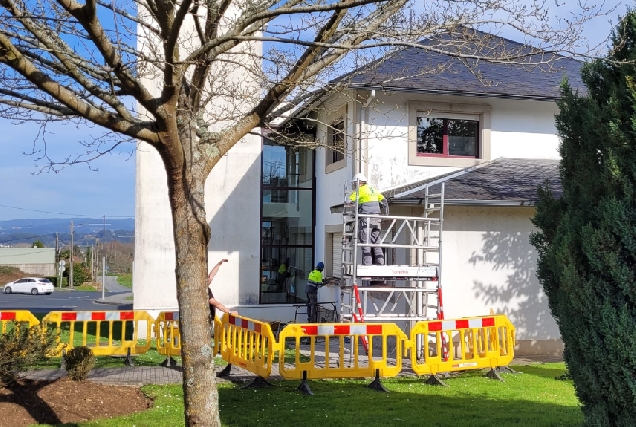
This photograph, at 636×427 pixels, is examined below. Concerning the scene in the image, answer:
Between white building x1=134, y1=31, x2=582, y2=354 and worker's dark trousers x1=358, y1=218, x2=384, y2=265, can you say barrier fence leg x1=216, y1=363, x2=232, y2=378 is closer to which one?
worker's dark trousers x1=358, y1=218, x2=384, y2=265

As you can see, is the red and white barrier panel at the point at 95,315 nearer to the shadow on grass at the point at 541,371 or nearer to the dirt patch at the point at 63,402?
the dirt patch at the point at 63,402

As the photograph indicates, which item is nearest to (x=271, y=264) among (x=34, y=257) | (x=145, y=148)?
(x=145, y=148)

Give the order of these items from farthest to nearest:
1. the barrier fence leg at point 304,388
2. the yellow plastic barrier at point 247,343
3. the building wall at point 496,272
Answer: the building wall at point 496,272 → the yellow plastic barrier at point 247,343 → the barrier fence leg at point 304,388

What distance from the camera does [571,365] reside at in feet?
20.4

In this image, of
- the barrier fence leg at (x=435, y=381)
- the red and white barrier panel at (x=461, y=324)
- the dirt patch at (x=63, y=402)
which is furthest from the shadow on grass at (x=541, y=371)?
the dirt patch at (x=63, y=402)

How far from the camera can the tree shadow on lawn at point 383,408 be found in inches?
320

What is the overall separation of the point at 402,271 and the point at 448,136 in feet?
14.3

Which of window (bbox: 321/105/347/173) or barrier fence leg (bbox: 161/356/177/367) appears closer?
barrier fence leg (bbox: 161/356/177/367)

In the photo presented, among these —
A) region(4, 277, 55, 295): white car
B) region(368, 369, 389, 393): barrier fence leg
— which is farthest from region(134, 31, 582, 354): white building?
region(4, 277, 55, 295): white car

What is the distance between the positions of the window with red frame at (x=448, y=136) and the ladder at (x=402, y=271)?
1746 millimetres

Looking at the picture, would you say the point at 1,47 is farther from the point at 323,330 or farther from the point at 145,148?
the point at 145,148

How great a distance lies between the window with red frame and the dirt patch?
8.53 meters

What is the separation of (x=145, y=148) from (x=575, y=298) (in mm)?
14196

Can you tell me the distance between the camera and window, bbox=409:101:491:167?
1522 cm
